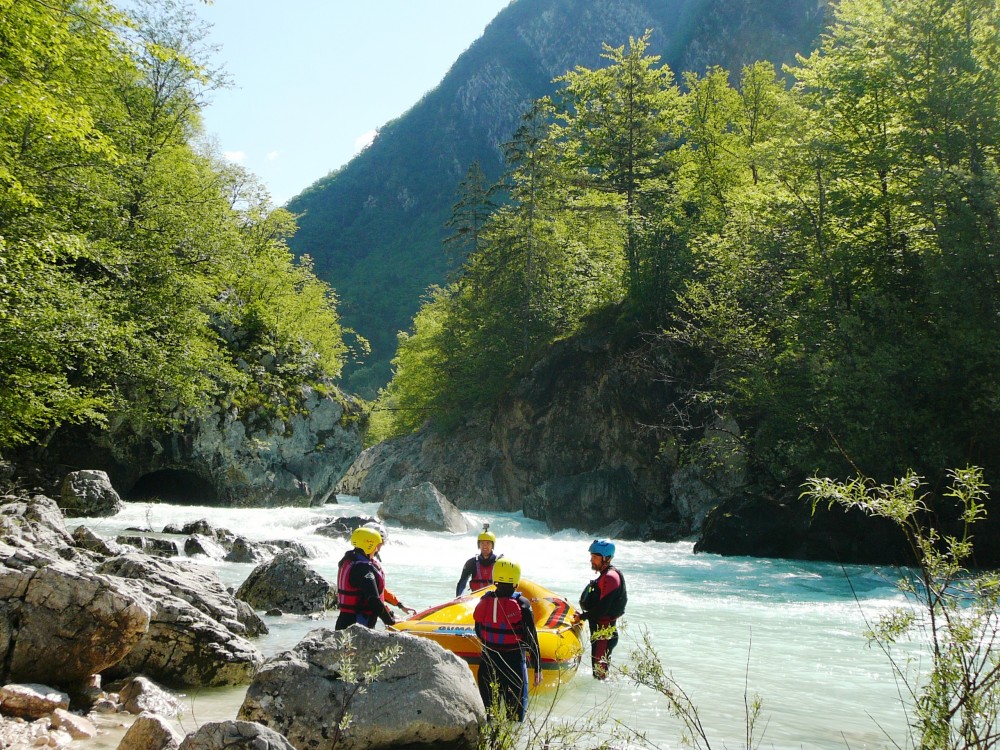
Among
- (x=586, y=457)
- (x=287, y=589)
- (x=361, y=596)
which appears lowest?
(x=287, y=589)

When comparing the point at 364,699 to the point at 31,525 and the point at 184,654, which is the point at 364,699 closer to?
the point at 184,654

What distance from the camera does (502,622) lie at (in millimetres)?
5688

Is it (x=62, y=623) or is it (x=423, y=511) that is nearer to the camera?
(x=62, y=623)

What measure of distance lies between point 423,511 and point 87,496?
904cm

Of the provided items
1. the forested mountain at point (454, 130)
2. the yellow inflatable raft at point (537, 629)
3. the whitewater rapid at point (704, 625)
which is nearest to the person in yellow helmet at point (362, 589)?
the yellow inflatable raft at point (537, 629)

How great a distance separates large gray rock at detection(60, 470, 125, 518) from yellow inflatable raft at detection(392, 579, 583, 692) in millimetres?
12188

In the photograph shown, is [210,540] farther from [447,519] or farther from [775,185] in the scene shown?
[775,185]

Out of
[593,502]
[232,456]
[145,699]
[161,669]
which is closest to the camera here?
[145,699]

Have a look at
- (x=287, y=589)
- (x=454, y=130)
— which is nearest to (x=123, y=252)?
(x=287, y=589)

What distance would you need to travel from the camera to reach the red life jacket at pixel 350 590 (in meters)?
6.54

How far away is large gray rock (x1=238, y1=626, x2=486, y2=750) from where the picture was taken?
14.3 ft

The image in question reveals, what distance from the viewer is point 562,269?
33625 mm

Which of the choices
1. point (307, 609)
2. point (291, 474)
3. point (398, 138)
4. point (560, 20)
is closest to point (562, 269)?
point (291, 474)

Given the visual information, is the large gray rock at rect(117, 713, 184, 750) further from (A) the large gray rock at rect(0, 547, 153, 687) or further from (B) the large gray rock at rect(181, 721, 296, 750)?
(A) the large gray rock at rect(0, 547, 153, 687)
